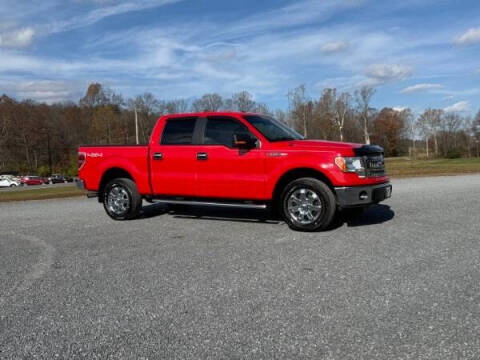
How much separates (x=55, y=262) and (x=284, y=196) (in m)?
3.41

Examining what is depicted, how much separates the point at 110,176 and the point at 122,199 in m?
0.64

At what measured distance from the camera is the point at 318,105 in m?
61.9

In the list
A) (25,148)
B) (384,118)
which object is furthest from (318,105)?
(25,148)

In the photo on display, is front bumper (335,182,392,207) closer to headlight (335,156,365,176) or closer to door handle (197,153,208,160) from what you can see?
headlight (335,156,365,176)

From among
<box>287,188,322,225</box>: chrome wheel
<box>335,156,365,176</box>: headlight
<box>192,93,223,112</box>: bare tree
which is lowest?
<box>287,188,322,225</box>: chrome wheel

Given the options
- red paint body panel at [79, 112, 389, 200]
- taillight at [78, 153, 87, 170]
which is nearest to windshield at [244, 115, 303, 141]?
red paint body panel at [79, 112, 389, 200]

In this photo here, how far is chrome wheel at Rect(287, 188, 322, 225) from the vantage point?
637 centimetres

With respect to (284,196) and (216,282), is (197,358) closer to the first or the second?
(216,282)

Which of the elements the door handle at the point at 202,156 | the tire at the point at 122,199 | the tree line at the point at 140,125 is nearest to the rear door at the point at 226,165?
the door handle at the point at 202,156

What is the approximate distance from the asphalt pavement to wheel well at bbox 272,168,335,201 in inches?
24.6

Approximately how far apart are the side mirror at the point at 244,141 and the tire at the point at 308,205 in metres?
0.91

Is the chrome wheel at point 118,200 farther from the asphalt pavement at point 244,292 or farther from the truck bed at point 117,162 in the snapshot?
the asphalt pavement at point 244,292

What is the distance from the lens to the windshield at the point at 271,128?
7008mm

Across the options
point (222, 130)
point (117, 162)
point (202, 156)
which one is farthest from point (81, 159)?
point (222, 130)
